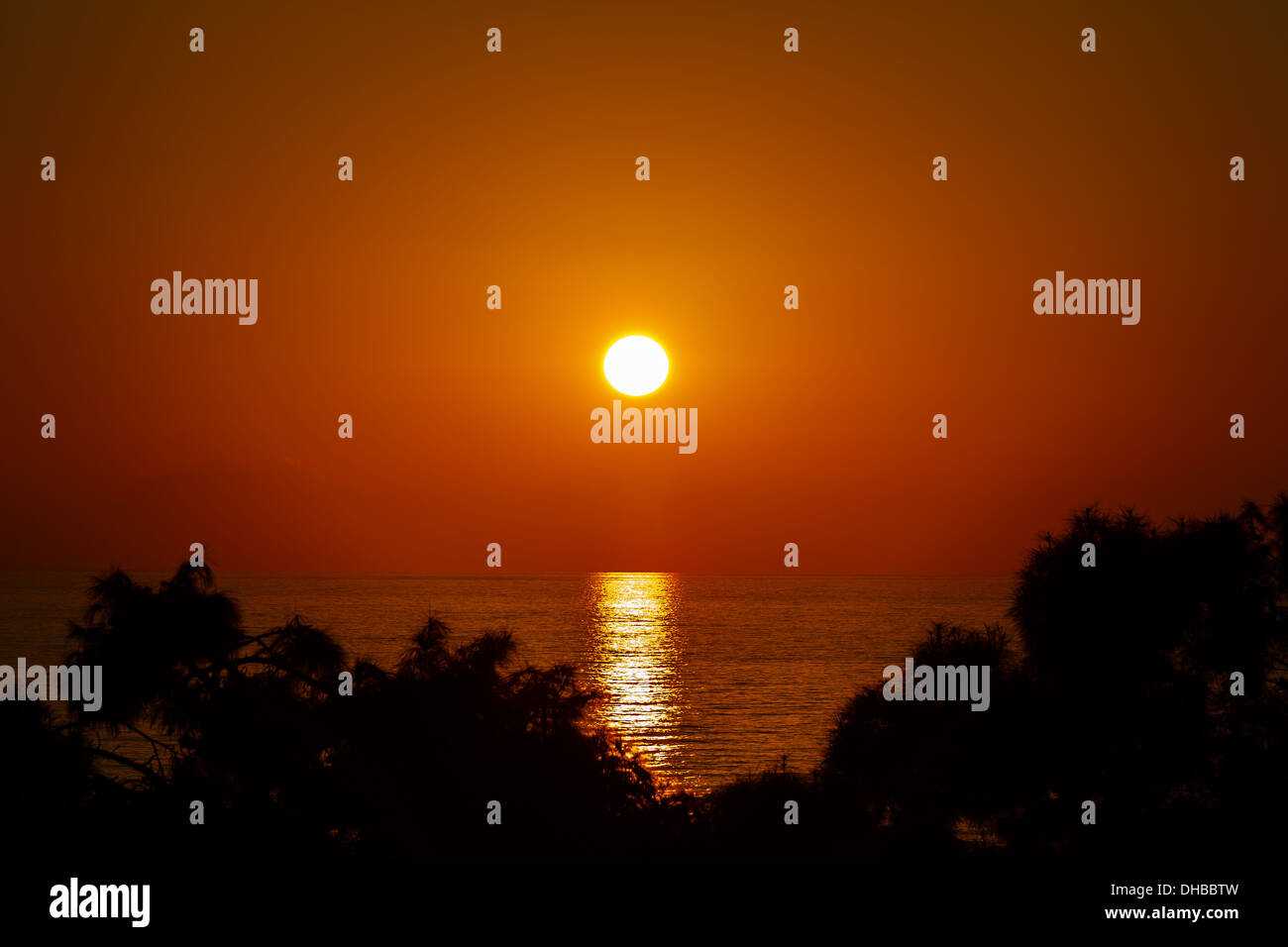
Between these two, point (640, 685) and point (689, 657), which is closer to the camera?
point (640, 685)

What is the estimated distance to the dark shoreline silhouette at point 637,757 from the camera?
46.2 feet

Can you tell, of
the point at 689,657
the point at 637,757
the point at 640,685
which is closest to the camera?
the point at 637,757

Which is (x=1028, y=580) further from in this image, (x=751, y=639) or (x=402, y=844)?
(x=751, y=639)

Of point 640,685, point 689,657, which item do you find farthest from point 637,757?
point 689,657

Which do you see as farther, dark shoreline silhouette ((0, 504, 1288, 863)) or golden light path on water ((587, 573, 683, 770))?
golden light path on water ((587, 573, 683, 770))

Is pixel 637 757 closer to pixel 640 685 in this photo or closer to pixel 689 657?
pixel 640 685

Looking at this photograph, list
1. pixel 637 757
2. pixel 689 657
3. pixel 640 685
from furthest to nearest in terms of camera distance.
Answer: pixel 689 657 < pixel 640 685 < pixel 637 757

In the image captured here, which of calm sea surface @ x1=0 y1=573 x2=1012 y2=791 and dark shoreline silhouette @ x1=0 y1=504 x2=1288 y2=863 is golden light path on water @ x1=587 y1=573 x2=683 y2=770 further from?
dark shoreline silhouette @ x1=0 y1=504 x2=1288 y2=863

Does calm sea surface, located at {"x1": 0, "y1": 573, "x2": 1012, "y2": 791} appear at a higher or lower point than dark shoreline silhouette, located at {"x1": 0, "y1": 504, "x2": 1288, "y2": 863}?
lower

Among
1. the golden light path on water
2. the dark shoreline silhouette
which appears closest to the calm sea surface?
the golden light path on water

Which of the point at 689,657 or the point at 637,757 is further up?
the point at 637,757

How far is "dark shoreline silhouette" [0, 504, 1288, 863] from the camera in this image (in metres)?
14.1

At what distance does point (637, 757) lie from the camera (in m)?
17.1
